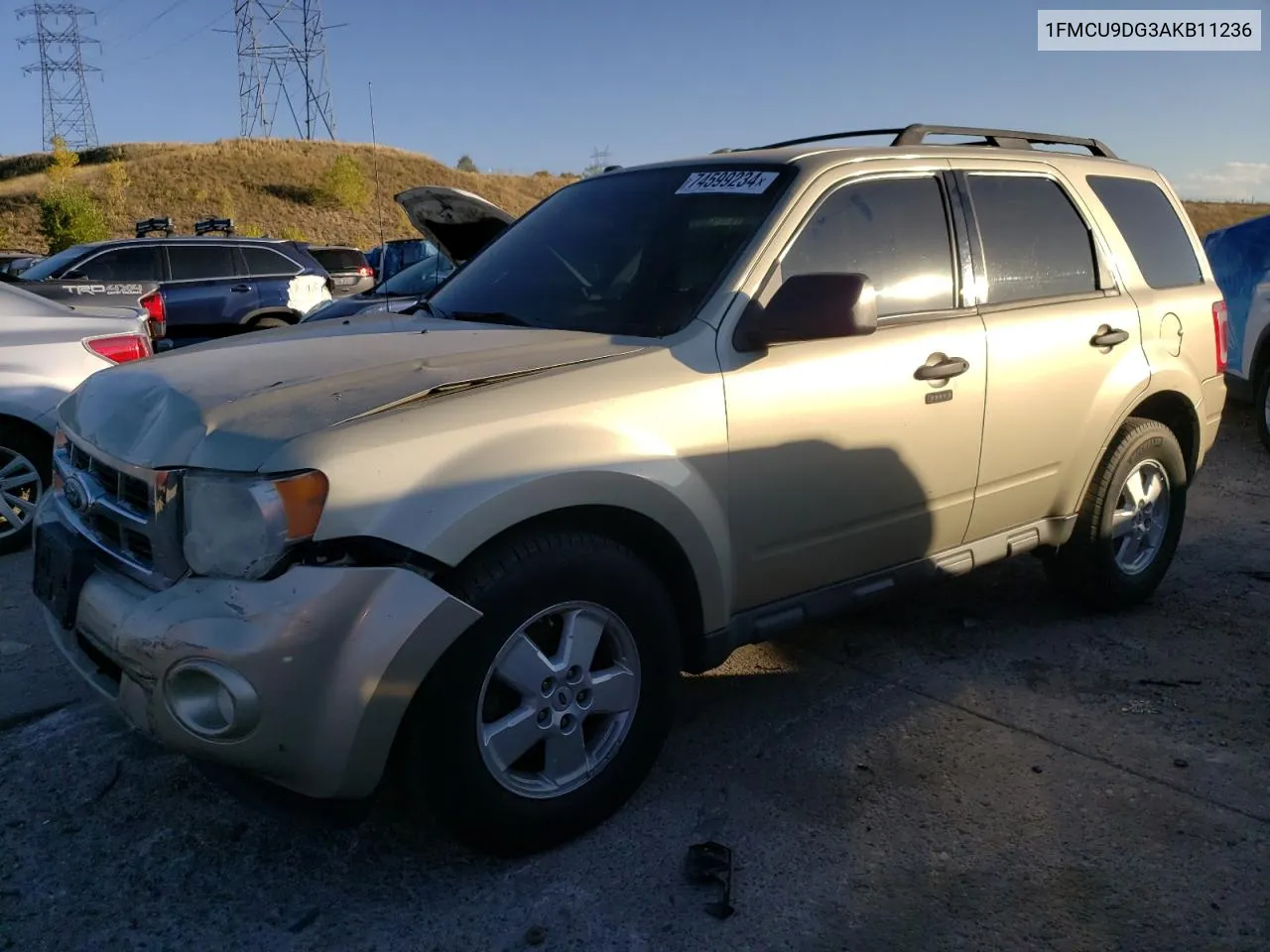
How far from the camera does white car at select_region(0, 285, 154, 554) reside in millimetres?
5426

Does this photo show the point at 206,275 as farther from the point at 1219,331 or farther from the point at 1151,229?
the point at 1219,331

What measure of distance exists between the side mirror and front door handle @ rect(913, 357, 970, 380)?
1.57ft

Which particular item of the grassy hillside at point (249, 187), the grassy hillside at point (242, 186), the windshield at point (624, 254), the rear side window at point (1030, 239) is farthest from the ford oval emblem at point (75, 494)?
the grassy hillside at point (242, 186)

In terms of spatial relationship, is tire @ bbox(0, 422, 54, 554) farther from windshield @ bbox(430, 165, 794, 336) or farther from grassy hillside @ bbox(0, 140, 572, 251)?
grassy hillside @ bbox(0, 140, 572, 251)

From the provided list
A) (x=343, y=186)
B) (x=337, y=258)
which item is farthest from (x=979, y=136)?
(x=343, y=186)

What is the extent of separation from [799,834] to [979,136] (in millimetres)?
2869

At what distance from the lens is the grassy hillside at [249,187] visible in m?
49.0

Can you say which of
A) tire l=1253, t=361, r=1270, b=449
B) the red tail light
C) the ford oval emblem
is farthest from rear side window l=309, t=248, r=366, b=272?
the ford oval emblem

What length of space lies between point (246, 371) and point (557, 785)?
4.53 ft

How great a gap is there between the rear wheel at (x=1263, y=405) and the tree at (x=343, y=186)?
177ft

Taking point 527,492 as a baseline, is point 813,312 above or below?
above

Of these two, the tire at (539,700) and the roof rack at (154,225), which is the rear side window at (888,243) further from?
the roof rack at (154,225)

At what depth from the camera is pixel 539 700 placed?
2.66 metres

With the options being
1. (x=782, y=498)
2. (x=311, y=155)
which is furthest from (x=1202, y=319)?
(x=311, y=155)
